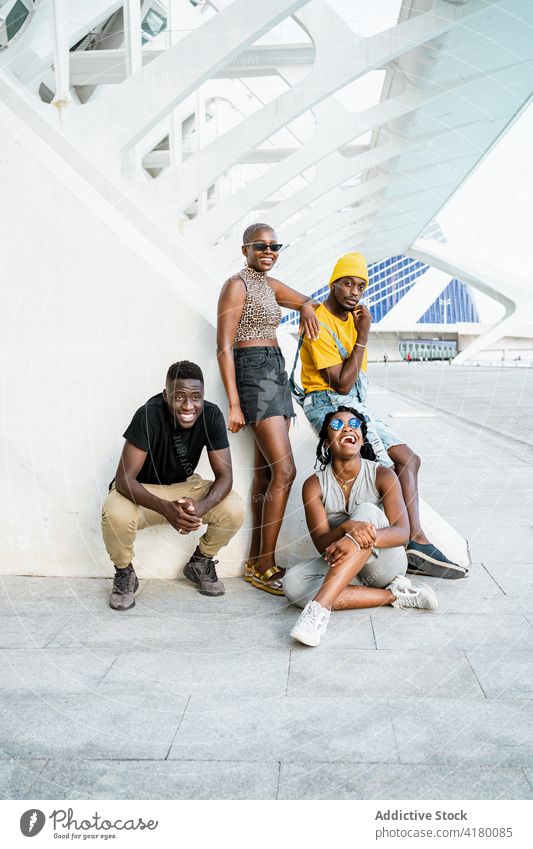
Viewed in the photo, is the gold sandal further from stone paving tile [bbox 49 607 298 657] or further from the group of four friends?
stone paving tile [bbox 49 607 298 657]

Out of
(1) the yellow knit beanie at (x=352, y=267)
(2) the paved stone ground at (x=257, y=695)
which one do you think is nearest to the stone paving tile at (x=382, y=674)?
(2) the paved stone ground at (x=257, y=695)

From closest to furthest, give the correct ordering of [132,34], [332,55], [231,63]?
[332,55] < [132,34] < [231,63]

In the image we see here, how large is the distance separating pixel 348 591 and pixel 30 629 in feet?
4.26

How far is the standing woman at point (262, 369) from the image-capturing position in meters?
3.50

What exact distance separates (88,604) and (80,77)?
10219 millimetres

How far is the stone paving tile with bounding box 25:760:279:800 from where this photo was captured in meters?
1.91

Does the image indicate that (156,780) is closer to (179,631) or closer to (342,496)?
(179,631)

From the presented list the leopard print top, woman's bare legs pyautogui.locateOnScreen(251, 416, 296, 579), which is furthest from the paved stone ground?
the leopard print top

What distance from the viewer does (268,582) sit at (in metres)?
3.57

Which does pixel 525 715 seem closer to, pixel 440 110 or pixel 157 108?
pixel 157 108

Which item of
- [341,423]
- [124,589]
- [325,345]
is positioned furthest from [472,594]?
[124,589]

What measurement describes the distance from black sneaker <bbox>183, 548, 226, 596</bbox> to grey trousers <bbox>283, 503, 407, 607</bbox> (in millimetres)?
391

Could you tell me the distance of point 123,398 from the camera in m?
3.74
